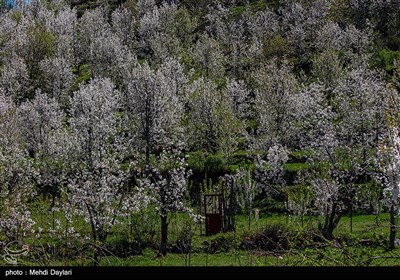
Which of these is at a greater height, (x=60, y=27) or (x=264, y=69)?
(x=60, y=27)

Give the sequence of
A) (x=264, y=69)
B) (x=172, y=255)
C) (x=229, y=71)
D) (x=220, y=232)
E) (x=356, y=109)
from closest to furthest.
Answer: (x=172, y=255) → (x=220, y=232) → (x=356, y=109) → (x=264, y=69) → (x=229, y=71)

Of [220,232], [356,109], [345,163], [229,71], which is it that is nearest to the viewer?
[220,232]

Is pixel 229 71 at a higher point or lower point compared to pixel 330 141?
higher

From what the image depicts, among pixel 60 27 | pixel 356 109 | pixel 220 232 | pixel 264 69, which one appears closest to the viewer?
pixel 220 232

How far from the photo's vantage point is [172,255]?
2533cm

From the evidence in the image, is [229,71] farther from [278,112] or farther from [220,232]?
[220,232]
